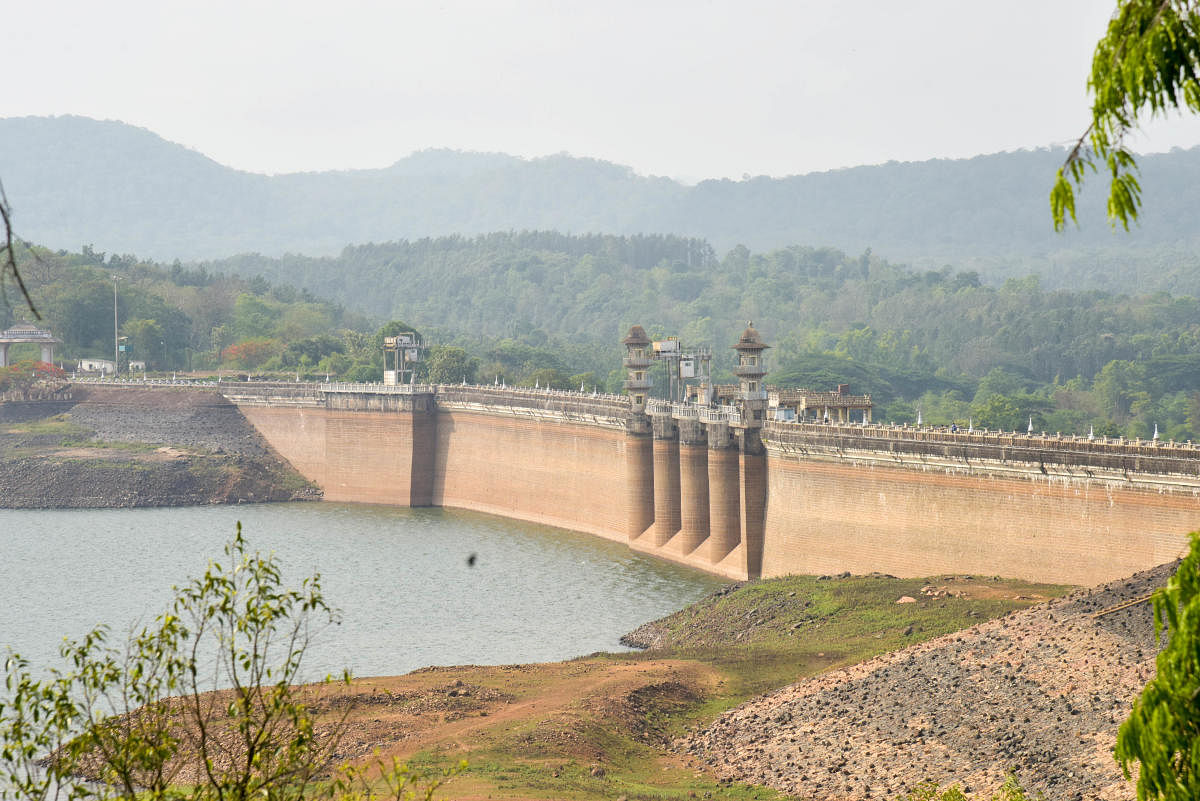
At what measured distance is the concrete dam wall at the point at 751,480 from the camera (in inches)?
1845

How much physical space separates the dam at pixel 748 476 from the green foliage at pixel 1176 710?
1364 inches

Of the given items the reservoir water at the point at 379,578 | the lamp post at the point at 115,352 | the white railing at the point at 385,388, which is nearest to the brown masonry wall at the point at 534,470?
the reservoir water at the point at 379,578

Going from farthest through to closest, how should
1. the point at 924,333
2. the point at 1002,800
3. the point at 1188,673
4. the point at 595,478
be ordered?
the point at 924,333 < the point at 595,478 < the point at 1002,800 < the point at 1188,673

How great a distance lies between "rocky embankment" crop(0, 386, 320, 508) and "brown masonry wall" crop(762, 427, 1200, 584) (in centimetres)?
4301

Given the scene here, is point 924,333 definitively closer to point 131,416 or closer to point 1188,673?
point 131,416

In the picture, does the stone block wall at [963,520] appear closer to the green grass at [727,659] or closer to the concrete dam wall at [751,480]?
the concrete dam wall at [751,480]

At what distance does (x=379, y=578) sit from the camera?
214ft

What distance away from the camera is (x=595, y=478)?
253 feet

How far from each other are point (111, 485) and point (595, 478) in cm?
3398

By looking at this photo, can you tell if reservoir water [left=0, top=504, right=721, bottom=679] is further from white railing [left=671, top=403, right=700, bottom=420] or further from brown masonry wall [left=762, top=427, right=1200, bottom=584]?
→ white railing [left=671, top=403, right=700, bottom=420]

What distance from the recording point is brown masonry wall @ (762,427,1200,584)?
45.4 meters

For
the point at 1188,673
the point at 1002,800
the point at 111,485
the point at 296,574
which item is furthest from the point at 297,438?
the point at 1188,673

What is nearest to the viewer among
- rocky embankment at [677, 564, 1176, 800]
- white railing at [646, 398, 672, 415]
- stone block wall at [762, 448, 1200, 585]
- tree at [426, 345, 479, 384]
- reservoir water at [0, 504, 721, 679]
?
rocky embankment at [677, 564, 1176, 800]

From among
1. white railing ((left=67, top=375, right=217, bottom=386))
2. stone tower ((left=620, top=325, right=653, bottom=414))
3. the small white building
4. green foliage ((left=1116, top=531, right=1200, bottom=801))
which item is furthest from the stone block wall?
the small white building
